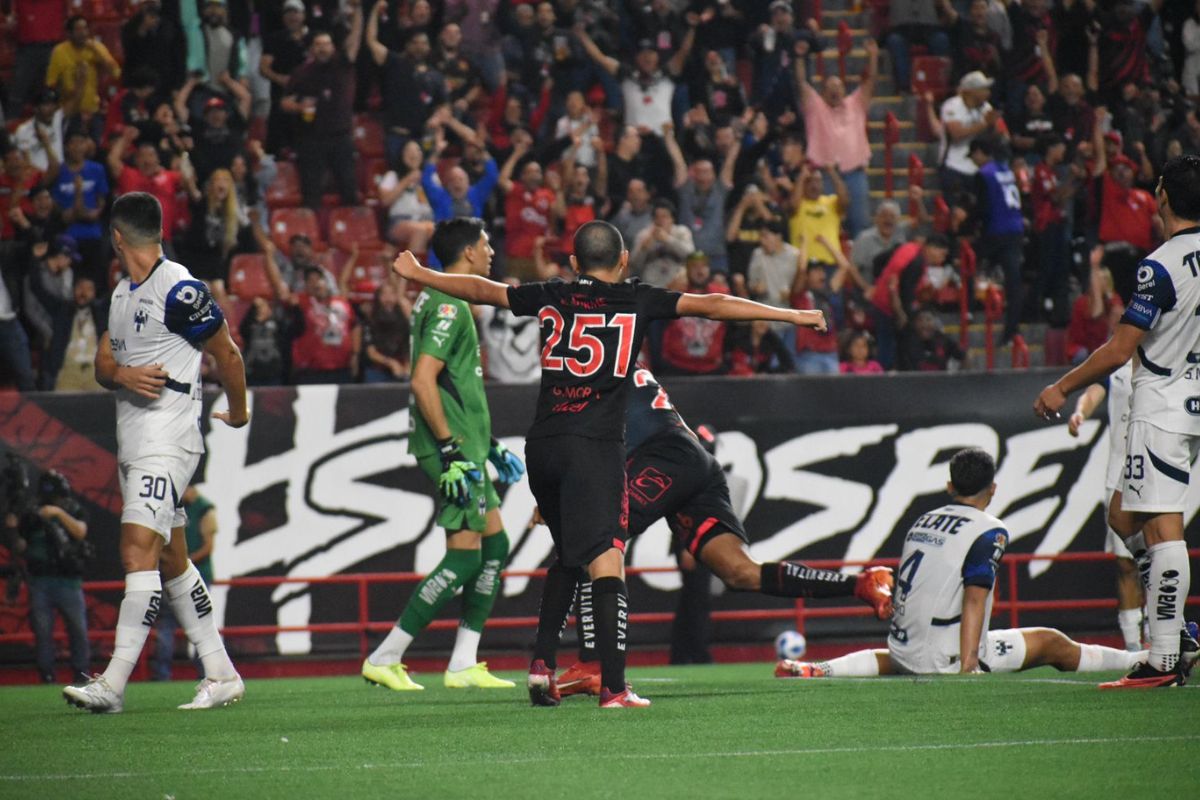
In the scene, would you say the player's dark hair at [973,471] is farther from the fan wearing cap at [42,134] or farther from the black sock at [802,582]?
the fan wearing cap at [42,134]

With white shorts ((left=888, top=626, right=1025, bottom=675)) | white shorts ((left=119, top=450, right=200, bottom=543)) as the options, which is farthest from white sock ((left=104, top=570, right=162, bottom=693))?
white shorts ((left=888, top=626, right=1025, bottom=675))

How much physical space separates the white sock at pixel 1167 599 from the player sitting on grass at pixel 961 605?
1188mm

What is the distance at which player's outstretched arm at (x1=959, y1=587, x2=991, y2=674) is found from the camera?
369 inches

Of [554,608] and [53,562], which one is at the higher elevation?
[554,608]

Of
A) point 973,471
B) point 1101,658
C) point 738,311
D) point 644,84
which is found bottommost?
point 1101,658

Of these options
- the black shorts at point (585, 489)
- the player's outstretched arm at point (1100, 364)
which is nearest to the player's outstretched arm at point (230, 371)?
the black shorts at point (585, 489)

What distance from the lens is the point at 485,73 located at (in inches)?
787

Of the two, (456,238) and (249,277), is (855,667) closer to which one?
(456,238)

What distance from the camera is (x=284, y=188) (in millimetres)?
19172

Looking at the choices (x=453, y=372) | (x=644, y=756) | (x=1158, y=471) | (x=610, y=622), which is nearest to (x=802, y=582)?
(x=610, y=622)

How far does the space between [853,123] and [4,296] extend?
9486 mm

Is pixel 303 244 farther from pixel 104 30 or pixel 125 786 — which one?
pixel 125 786

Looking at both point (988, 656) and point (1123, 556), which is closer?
point (988, 656)

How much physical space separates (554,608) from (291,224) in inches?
443
